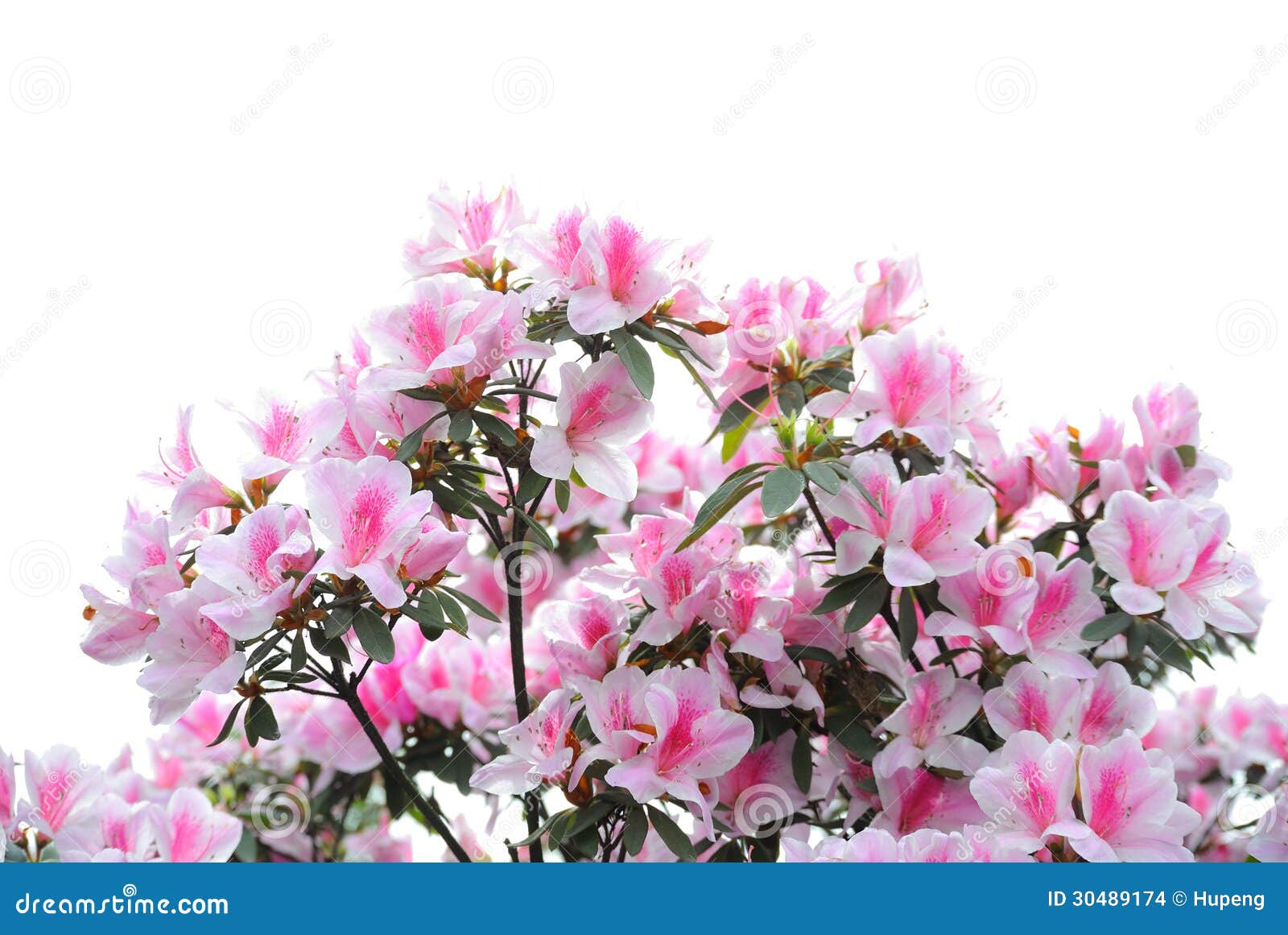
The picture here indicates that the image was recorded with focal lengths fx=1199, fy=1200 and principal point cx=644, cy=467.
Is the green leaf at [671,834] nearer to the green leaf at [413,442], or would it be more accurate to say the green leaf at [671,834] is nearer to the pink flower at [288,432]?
the green leaf at [413,442]

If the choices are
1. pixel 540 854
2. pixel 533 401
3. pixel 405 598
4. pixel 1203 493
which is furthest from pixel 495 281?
pixel 1203 493

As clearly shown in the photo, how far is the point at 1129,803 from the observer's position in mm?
1476

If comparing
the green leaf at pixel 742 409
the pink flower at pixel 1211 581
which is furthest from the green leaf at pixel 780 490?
the pink flower at pixel 1211 581

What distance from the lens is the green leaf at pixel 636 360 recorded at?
1.59 metres

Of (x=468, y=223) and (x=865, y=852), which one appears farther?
(x=468, y=223)

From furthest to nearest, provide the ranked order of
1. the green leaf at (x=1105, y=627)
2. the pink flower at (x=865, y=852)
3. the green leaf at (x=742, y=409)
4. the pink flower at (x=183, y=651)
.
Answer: the green leaf at (x=742, y=409), the green leaf at (x=1105, y=627), the pink flower at (x=183, y=651), the pink flower at (x=865, y=852)

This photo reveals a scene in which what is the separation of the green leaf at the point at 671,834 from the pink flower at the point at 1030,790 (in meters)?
0.36

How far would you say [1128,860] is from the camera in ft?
4.77

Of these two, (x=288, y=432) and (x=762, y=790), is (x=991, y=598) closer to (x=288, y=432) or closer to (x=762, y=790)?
(x=762, y=790)

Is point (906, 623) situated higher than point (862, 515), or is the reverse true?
point (862, 515)

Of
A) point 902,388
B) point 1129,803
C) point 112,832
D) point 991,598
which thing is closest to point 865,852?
point 1129,803

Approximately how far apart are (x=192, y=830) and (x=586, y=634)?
605mm

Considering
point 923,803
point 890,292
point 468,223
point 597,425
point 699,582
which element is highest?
point 468,223
